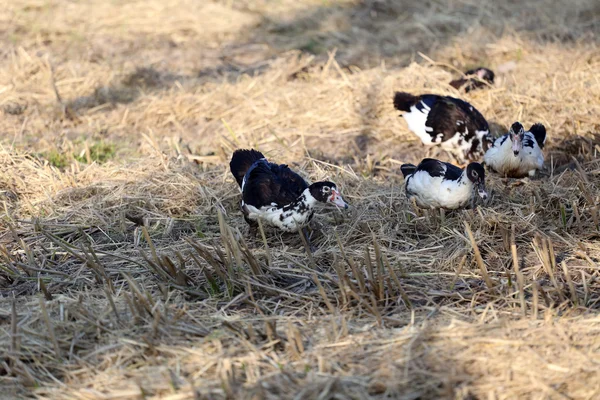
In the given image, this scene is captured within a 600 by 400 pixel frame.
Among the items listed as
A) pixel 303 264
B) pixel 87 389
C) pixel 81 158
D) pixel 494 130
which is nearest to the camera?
pixel 87 389

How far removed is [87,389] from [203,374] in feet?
1.74

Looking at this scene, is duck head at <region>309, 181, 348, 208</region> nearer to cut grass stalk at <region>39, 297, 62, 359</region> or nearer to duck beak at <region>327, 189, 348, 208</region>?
duck beak at <region>327, 189, 348, 208</region>

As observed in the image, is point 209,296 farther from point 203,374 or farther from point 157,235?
point 157,235

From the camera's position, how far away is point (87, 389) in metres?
3.34

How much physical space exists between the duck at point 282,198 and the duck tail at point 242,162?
0.70 ft

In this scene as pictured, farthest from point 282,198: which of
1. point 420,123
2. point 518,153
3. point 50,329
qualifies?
point 420,123

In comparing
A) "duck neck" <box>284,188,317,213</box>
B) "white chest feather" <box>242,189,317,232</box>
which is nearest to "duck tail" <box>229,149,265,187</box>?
"white chest feather" <box>242,189,317,232</box>

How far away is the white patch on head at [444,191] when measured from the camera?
208 inches

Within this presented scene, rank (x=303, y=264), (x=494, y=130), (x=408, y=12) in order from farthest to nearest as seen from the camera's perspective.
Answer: (x=408, y=12), (x=494, y=130), (x=303, y=264)

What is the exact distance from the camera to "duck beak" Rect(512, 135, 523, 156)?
5785mm

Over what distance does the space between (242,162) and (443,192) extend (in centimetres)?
151

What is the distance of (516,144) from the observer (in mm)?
5828

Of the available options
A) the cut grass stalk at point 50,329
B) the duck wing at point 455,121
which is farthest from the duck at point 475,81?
the cut grass stalk at point 50,329

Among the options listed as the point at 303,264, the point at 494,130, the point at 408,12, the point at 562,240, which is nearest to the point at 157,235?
the point at 303,264
